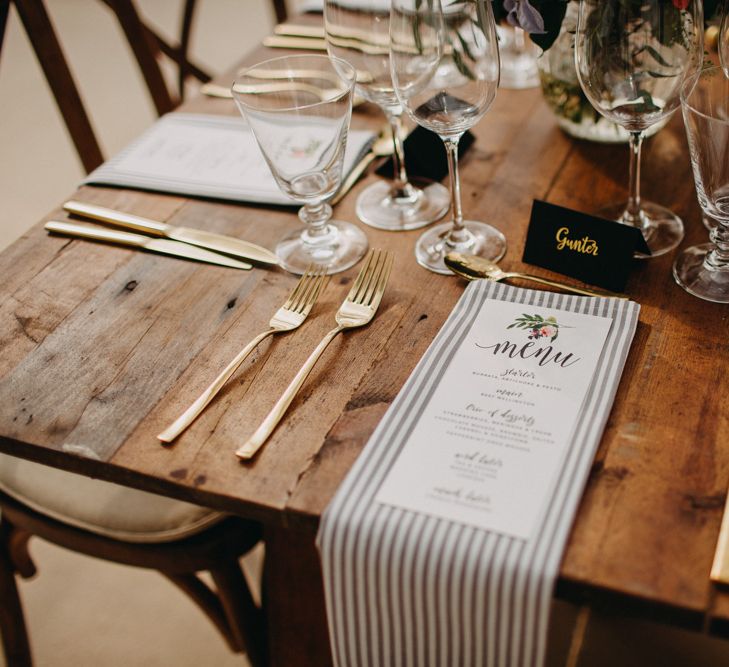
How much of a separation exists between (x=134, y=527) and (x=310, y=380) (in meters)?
0.43

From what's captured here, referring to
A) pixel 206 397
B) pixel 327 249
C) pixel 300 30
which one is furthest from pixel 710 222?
pixel 300 30

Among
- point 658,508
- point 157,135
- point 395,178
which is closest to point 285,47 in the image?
point 157,135

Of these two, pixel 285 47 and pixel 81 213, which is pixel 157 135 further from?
pixel 285 47

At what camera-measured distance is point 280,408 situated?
2.50 feet

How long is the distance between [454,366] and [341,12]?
1.63 ft

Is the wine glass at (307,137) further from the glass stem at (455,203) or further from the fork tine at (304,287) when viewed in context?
the glass stem at (455,203)

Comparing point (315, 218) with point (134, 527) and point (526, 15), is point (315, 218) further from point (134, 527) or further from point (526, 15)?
point (134, 527)

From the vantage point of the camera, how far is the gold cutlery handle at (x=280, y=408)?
723 mm

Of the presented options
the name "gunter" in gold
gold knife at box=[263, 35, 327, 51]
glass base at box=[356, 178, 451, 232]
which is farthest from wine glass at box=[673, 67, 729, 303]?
gold knife at box=[263, 35, 327, 51]

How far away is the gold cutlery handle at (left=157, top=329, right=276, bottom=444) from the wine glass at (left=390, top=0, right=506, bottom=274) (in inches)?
12.5

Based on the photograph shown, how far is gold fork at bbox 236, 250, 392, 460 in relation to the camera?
74 centimetres

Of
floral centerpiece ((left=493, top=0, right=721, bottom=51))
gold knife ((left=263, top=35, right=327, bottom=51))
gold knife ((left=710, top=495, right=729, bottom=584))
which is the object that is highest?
floral centerpiece ((left=493, top=0, right=721, bottom=51))

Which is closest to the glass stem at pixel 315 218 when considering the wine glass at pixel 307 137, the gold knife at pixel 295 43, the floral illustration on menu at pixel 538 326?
the wine glass at pixel 307 137

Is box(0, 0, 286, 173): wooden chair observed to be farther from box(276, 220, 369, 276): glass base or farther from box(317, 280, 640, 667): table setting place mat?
box(317, 280, 640, 667): table setting place mat
